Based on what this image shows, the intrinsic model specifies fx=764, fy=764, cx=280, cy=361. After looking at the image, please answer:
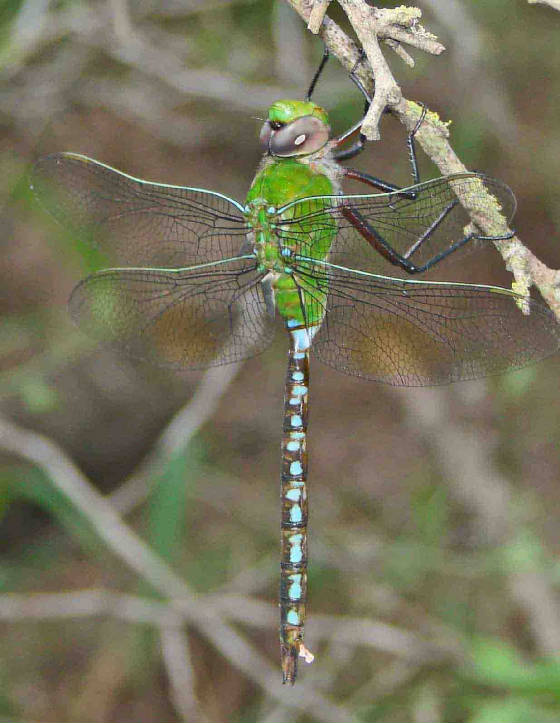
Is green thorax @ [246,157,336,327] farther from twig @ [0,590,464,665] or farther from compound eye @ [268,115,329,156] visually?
twig @ [0,590,464,665]

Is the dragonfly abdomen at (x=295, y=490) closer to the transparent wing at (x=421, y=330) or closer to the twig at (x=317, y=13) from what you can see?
the transparent wing at (x=421, y=330)

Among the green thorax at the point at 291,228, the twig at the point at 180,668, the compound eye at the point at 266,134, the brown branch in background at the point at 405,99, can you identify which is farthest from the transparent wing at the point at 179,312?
the twig at the point at 180,668

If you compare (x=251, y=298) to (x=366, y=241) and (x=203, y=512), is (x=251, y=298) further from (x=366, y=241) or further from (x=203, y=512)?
(x=203, y=512)

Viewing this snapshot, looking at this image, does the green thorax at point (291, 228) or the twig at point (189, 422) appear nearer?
the green thorax at point (291, 228)

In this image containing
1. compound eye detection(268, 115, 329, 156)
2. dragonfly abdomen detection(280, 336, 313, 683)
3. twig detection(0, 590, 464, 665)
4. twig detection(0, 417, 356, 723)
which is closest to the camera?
compound eye detection(268, 115, 329, 156)

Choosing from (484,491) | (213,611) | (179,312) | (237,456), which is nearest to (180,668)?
(213,611)

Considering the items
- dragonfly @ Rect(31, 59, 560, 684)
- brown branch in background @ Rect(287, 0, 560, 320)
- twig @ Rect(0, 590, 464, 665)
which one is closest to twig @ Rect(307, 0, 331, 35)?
brown branch in background @ Rect(287, 0, 560, 320)

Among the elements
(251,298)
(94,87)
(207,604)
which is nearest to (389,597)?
(207,604)
